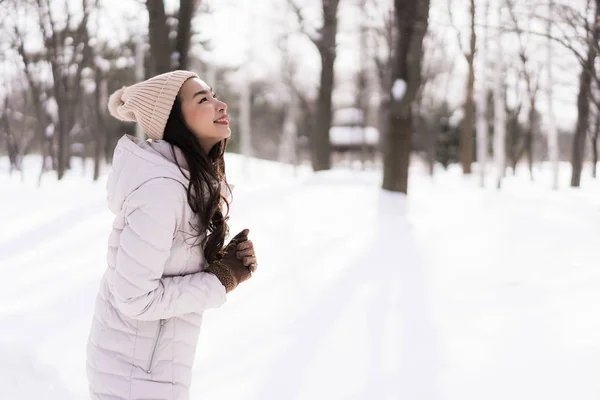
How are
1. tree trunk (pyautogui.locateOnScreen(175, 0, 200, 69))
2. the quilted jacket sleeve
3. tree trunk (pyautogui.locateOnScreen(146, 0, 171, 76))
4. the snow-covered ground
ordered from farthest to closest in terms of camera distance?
tree trunk (pyautogui.locateOnScreen(175, 0, 200, 69)) → tree trunk (pyautogui.locateOnScreen(146, 0, 171, 76)) → the snow-covered ground → the quilted jacket sleeve

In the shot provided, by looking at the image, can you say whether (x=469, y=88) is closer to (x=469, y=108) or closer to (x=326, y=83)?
(x=469, y=108)

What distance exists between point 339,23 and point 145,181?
14725 mm

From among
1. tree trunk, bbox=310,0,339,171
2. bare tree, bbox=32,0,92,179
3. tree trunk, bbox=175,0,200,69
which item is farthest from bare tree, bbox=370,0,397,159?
bare tree, bbox=32,0,92,179

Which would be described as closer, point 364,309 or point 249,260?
point 249,260

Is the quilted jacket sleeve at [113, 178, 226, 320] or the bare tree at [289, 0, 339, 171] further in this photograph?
the bare tree at [289, 0, 339, 171]

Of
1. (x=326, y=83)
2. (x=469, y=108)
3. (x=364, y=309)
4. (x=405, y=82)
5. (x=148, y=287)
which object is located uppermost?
(x=326, y=83)

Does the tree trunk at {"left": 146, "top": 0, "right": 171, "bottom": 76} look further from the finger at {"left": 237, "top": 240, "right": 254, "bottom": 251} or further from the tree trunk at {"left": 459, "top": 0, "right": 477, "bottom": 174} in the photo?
the tree trunk at {"left": 459, "top": 0, "right": 477, "bottom": 174}

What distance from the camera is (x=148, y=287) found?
153 centimetres

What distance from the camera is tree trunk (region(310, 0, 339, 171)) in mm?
14435

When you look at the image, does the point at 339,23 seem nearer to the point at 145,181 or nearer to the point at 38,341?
the point at 38,341

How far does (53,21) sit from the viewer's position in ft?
53.4

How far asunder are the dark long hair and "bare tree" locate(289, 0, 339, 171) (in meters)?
12.9

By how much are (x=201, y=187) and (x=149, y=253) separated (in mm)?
260

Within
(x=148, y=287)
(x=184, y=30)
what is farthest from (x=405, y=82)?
(x=148, y=287)
